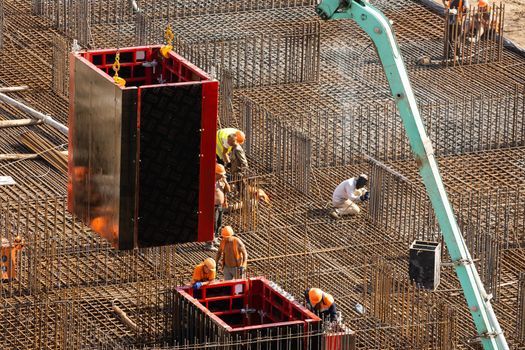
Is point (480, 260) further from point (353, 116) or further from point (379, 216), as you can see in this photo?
point (353, 116)

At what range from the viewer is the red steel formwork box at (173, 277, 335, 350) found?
1421 inches

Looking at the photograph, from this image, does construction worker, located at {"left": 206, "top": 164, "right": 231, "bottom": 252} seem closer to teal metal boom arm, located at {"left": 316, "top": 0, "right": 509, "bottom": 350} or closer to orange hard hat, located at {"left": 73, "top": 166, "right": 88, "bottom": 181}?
orange hard hat, located at {"left": 73, "top": 166, "right": 88, "bottom": 181}

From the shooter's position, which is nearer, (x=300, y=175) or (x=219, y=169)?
(x=219, y=169)

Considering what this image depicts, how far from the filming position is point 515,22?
5916cm

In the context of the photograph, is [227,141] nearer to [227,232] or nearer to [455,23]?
[227,232]

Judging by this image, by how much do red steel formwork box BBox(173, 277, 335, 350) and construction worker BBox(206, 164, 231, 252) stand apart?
3.22 metres

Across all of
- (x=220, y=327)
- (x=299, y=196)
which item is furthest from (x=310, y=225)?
(x=220, y=327)

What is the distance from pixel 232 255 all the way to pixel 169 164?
4137 mm

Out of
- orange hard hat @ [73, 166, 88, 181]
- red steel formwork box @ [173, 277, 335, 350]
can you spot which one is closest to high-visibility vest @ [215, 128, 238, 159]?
red steel formwork box @ [173, 277, 335, 350]

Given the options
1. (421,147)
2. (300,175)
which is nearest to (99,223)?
(421,147)

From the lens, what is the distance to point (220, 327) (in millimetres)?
36219

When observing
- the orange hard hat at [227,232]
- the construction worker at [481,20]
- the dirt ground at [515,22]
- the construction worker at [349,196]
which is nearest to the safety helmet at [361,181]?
the construction worker at [349,196]

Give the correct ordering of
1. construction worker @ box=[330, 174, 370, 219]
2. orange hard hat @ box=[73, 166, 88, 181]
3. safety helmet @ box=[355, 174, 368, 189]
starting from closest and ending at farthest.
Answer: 1. orange hard hat @ box=[73, 166, 88, 181]
2. safety helmet @ box=[355, 174, 368, 189]
3. construction worker @ box=[330, 174, 370, 219]

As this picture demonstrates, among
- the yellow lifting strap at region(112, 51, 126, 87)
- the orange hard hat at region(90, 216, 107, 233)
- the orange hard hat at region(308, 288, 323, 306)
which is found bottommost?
the orange hard hat at region(308, 288, 323, 306)
